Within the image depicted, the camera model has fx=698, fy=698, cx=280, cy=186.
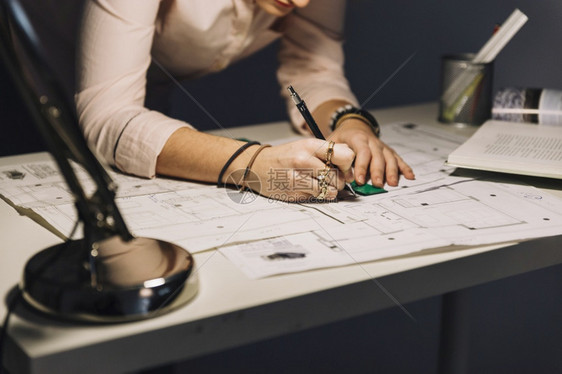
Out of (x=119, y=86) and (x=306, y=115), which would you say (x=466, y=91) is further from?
(x=119, y=86)

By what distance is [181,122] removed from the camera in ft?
3.80

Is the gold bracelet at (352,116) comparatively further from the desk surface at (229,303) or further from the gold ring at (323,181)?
the desk surface at (229,303)

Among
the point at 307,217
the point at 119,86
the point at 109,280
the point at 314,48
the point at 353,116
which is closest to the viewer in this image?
the point at 109,280

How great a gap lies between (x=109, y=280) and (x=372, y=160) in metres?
0.55

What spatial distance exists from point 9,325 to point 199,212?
35cm

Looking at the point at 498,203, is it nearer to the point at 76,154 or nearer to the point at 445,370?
the point at 445,370

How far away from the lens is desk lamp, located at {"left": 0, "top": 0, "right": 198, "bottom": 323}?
64cm

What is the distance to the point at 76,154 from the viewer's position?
0.68m

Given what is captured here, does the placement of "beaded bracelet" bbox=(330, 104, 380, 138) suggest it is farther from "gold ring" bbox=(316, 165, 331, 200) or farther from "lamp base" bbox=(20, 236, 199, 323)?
"lamp base" bbox=(20, 236, 199, 323)

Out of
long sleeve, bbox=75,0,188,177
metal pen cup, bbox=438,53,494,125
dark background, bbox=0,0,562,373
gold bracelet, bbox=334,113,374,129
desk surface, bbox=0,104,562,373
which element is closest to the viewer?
desk surface, bbox=0,104,562,373

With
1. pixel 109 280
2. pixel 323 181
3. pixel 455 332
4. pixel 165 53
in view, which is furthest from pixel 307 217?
pixel 165 53

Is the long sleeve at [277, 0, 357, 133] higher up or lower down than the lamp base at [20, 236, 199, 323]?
higher up

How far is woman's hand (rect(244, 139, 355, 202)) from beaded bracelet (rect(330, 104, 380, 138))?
28 centimetres

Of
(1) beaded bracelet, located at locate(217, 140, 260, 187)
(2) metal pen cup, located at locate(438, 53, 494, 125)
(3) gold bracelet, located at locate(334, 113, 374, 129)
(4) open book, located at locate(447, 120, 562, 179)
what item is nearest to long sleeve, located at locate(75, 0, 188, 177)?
(1) beaded bracelet, located at locate(217, 140, 260, 187)
